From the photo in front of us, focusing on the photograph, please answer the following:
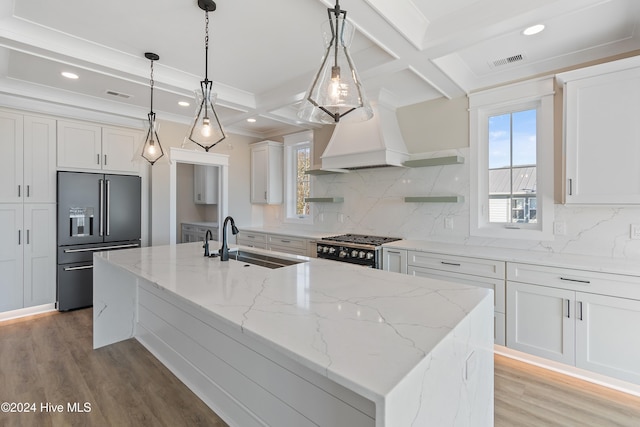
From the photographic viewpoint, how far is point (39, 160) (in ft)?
11.7

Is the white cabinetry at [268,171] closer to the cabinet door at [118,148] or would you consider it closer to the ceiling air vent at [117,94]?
the cabinet door at [118,148]

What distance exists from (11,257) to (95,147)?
5.03ft

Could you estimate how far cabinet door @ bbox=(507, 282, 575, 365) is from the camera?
2.30 meters

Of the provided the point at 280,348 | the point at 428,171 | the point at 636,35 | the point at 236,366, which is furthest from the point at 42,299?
the point at 636,35

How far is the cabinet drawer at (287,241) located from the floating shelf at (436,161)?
1663mm

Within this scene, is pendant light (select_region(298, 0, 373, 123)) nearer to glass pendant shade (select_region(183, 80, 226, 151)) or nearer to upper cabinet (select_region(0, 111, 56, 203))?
glass pendant shade (select_region(183, 80, 226, 151))

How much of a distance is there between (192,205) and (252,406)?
222 inches

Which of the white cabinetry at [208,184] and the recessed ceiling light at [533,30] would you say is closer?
the recessed ceiling light at [533,30]

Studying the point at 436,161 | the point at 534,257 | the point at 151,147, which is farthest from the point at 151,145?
the point at 534,257

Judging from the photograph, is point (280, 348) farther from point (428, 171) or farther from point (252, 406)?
point (428, 171)

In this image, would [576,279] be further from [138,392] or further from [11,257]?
[11,257]

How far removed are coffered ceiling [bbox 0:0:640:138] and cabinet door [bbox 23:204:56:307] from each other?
129 cm

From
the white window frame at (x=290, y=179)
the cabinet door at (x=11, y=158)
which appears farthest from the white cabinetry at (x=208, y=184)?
the cabinet door at (x=11, y=158)

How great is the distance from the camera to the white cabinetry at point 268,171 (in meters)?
5.09
